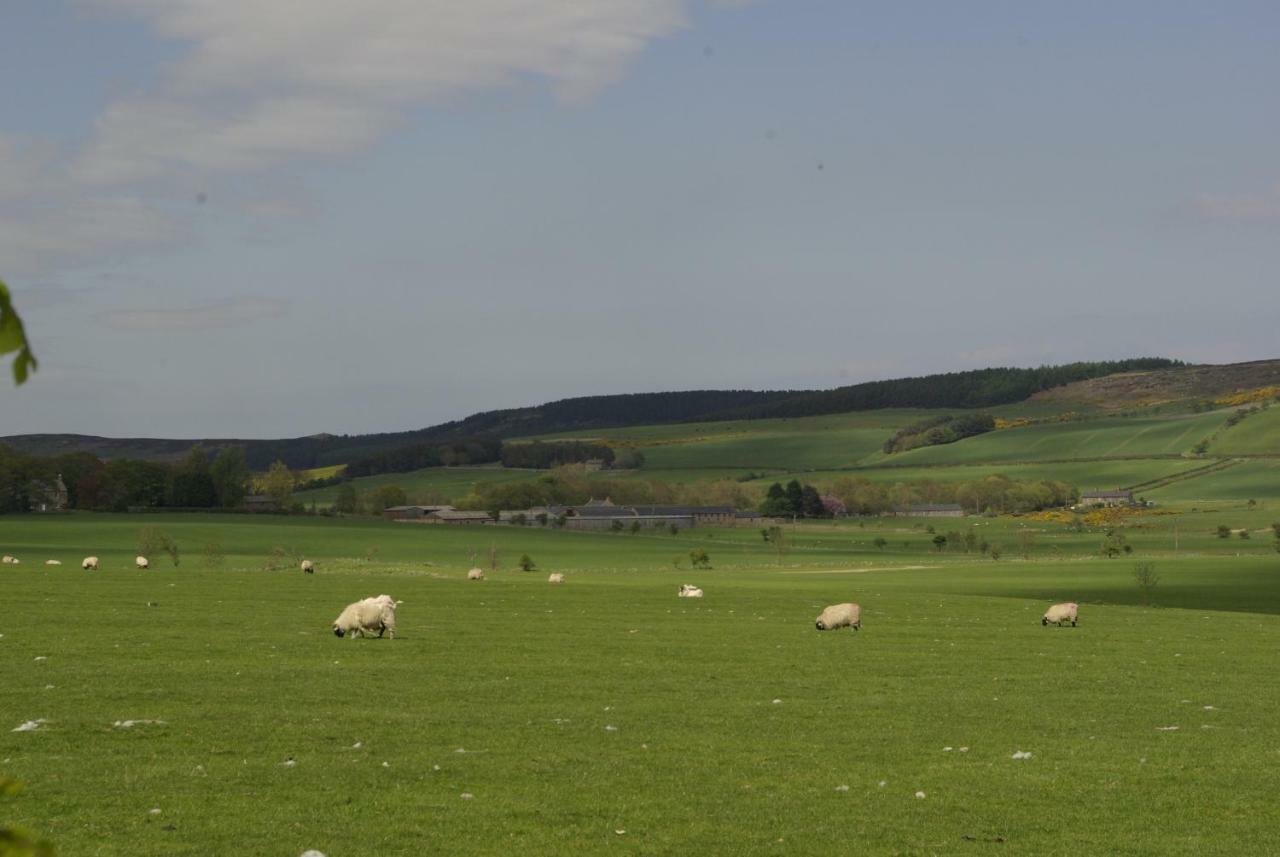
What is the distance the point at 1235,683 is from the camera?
2717 cm

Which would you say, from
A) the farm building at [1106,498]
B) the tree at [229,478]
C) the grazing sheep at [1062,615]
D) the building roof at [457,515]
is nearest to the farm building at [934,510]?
the farm building at [1106,498]

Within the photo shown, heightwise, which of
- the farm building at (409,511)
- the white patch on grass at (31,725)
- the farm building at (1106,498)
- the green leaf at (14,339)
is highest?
the green leaf at (14,339)

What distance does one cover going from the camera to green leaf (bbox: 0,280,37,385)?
2947mm

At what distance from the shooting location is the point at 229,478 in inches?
6280

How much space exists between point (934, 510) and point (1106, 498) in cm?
2197

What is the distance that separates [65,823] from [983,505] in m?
186

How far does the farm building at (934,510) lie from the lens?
186625mm

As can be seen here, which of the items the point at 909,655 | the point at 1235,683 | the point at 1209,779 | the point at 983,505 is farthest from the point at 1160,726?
the point at 983,505

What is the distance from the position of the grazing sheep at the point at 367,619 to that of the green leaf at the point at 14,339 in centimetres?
2988

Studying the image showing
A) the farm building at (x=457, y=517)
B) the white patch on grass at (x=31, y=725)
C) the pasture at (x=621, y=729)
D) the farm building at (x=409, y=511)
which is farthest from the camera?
the farm building at (x=409, y=511)

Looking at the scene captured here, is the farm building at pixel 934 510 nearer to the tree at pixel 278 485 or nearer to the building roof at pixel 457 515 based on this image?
the building roof at pixel 457 515

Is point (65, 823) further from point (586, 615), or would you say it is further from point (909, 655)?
point (586, 615)

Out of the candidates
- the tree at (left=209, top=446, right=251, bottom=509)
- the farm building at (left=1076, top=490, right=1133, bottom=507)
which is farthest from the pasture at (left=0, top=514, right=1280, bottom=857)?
the farm building at (left=1076, top=490, right=1133, bottom=507)

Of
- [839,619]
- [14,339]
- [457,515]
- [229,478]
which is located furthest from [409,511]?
[14,339]
